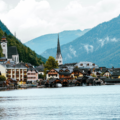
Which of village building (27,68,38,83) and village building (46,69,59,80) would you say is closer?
village building (46,69,59,80)

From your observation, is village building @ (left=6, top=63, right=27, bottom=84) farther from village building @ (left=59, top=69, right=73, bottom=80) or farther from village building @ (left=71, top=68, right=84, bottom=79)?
village building @ (left=71, top=68, right=84, bottom=79)

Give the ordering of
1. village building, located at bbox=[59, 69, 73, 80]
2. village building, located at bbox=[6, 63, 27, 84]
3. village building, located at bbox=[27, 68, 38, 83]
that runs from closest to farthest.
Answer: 1. village building, located at bbox=[6, 63, 27, 84]
2. village building, located at bbox=[59, 69, 73, 80]
3. village building, located at bbox=[27, 68, 38, 83]

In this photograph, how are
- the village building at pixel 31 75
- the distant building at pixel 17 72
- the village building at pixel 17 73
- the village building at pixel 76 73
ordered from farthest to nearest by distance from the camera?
the village building at pixel 31 75 → the village building at pixel 76 73 → the distant building at pixel 17 72 → the village building at pixel 17 73

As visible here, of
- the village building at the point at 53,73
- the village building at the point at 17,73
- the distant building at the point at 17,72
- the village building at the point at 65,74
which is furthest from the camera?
the village building at the point at 65,74

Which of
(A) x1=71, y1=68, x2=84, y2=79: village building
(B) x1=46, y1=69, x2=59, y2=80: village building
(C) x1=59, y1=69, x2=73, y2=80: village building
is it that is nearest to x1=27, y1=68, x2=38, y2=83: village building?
(B) x1=46, y1=69, x2=59, y2=80: village building

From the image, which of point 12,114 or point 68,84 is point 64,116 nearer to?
point 12,114

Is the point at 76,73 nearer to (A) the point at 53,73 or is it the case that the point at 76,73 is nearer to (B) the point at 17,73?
(A) the point at 53,73

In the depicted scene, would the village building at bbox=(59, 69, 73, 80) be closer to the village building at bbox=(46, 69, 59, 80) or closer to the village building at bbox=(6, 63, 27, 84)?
the village building at bbox=(46, 69, 59, 80)

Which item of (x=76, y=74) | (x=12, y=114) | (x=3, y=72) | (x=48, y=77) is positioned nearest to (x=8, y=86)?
(x=3, y=72)

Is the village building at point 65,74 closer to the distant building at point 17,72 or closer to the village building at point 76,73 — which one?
the village building at point 76,73

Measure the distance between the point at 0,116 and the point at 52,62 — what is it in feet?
461

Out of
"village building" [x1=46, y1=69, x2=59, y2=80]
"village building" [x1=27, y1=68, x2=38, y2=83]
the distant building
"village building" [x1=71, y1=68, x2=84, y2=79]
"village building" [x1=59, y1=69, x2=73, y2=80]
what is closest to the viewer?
the distant building

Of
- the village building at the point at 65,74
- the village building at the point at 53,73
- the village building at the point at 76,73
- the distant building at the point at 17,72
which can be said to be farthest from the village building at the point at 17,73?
the village building at the point at 76,73

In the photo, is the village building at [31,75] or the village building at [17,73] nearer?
the village building at [17,73]
